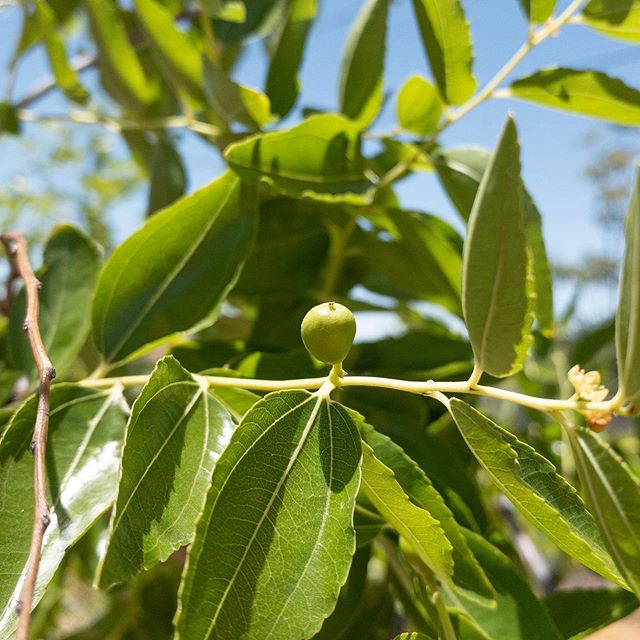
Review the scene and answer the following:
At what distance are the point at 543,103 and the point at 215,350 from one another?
44 centimetres

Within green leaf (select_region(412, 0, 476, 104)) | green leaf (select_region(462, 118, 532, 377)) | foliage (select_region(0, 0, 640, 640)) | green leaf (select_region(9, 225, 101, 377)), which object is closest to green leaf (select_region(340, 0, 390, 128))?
foliage (select_region(0, 0, 640, 640))

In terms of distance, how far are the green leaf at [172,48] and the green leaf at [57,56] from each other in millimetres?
133

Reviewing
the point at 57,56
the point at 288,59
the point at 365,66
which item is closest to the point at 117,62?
the point at 57,56

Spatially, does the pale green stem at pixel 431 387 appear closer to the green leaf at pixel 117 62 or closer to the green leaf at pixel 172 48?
the green leaf at pixel 172 48

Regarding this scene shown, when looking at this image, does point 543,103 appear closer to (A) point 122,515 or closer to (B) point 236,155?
(B) point 236,155

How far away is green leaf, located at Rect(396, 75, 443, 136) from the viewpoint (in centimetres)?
77

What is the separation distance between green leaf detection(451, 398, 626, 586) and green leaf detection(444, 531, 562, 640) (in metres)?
0.13

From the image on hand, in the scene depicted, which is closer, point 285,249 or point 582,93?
point 582,93

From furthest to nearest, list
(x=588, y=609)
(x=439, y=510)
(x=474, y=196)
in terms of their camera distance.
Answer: (x=474, y=196) → (x=588, y=609) → (x=439, y=510)

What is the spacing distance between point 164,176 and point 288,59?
0.26 m

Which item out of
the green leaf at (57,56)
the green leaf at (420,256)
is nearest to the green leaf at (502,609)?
the green leaf at (420,256)

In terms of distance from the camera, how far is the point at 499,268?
422 mm

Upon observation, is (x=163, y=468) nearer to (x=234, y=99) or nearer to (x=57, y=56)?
(x=234, y=99)

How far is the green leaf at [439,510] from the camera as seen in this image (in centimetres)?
50
